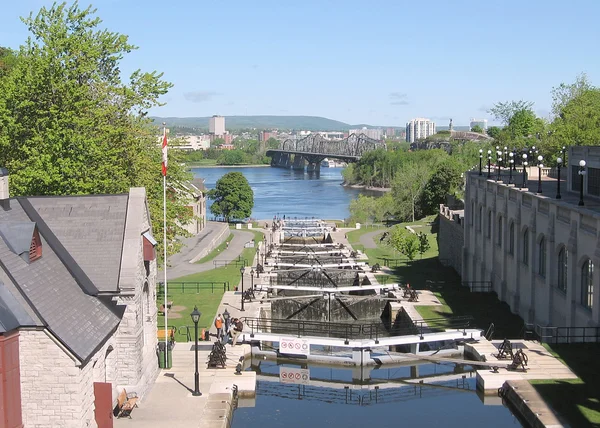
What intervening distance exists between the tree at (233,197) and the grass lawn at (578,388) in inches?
3244

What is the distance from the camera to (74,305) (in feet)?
73.5

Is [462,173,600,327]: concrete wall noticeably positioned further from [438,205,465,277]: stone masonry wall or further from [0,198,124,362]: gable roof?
[0,198,124,362]: gable roof

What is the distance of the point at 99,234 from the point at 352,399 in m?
12.6

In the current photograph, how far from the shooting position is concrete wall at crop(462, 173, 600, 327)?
112 feet

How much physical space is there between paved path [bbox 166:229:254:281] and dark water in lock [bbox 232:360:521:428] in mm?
23047

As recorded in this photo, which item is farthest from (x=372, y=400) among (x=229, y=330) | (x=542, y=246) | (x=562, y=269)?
(x=542, y=246)

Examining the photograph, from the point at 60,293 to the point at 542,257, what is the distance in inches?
1009

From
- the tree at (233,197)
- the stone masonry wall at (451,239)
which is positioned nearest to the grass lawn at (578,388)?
the stone masonry wall at (451,239)

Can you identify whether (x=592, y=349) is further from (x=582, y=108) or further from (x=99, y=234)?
(x=582, y=108)

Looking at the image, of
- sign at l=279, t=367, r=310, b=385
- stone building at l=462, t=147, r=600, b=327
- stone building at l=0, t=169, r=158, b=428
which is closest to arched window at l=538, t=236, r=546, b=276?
stone building at l=462, t=147, r=600, b=327

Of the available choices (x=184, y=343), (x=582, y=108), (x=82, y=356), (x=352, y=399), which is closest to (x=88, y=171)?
(x=184, y=343)

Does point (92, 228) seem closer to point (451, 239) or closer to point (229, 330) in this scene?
point (229, 330)

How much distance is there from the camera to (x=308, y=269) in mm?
61531

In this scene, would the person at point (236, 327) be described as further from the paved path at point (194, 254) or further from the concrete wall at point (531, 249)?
the paved path at point (194, 254)
